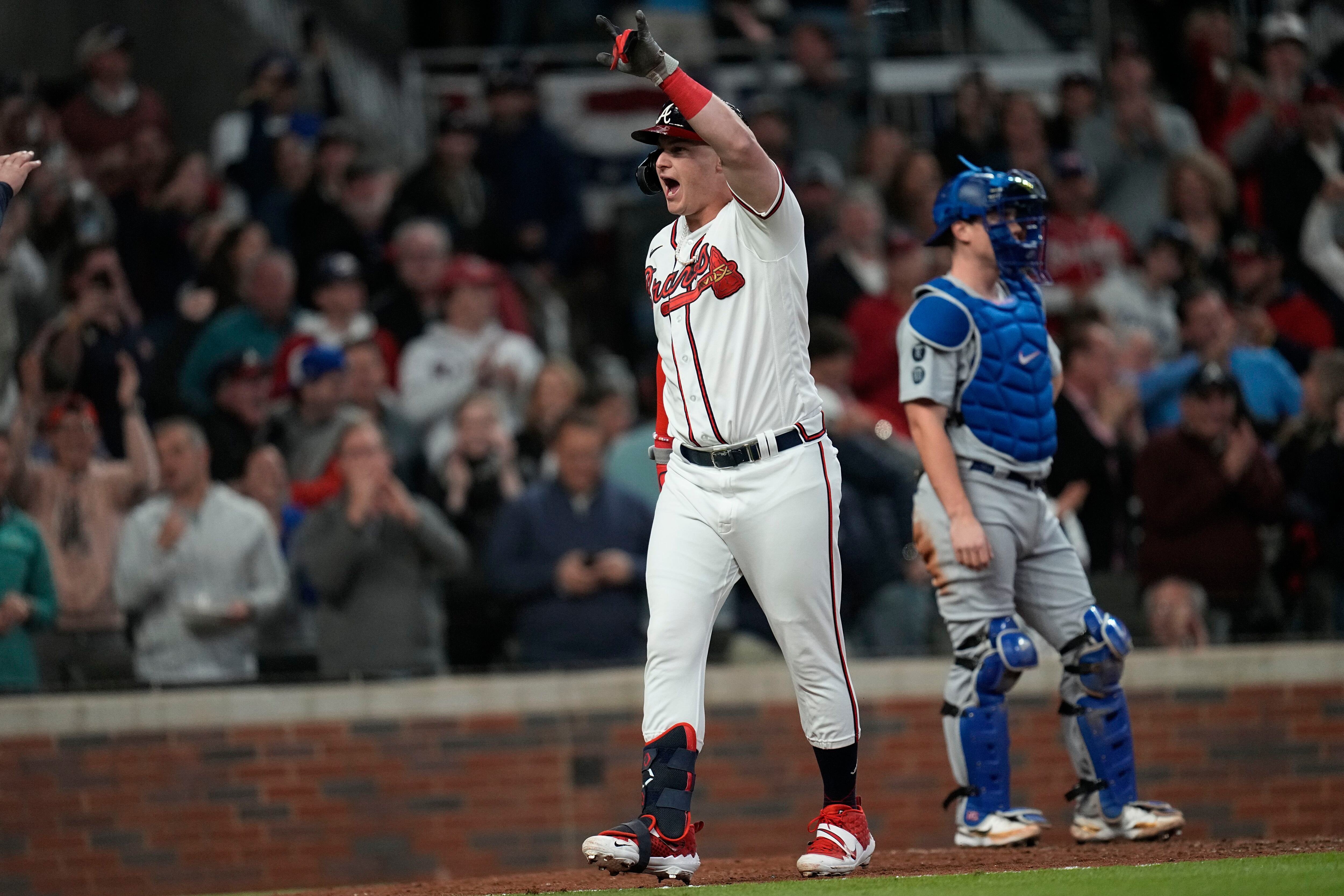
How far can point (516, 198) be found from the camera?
11602mm

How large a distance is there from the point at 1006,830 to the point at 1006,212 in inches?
78.8

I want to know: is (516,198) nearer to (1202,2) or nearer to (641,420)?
(641,420)

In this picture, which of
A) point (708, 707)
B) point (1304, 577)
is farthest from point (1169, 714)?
point (708, 707)

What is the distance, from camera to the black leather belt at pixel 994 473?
19.2 ft

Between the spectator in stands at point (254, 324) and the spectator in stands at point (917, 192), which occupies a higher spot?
the spectator in stands at point (917, 192)

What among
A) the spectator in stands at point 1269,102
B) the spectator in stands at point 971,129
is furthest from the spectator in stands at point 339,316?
the spectator in stands at point 1269,102

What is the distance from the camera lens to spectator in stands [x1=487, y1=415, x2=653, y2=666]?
8367mm

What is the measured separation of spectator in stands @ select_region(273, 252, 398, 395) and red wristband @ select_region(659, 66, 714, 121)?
211 inches

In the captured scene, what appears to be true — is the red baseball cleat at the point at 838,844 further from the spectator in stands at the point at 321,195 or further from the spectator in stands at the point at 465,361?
the spectator in stands at the point at 321,195

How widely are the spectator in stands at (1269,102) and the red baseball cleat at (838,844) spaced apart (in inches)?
321

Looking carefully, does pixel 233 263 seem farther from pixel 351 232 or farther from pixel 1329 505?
pixel 1329 505

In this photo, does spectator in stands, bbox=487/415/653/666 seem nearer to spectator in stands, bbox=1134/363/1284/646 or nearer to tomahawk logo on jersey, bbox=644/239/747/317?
spectator in stands, bbox=1134/363/1284/646

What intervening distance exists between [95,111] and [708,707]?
18.8ft

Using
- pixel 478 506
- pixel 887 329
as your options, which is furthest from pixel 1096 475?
pixel 478 506
